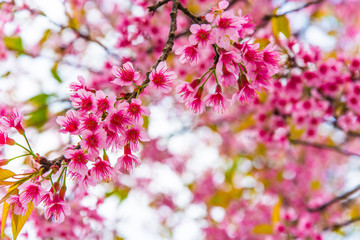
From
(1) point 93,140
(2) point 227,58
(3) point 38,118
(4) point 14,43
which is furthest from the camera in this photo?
(4) point 14,43

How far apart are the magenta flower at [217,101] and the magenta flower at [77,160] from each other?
1.97 feet

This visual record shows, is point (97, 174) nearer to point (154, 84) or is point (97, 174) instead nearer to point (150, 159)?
point (154, 84)

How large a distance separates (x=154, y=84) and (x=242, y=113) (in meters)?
3.62

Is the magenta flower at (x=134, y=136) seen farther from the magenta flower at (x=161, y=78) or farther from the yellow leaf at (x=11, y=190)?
the yellow leaf at (x=11, y=190)

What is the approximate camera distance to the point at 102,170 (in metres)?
1.36

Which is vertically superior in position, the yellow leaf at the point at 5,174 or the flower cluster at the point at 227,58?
the flower cluster at the point at 227,58

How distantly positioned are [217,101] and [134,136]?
1.43ft

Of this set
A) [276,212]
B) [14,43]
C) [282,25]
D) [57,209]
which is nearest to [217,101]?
[57,209]

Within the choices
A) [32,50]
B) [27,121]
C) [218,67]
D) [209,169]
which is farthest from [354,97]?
[209,169]

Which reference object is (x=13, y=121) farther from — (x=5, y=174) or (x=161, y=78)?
(x=161, y=78)

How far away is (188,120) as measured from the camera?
15.9 ft

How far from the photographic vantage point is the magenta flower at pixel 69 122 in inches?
50.2

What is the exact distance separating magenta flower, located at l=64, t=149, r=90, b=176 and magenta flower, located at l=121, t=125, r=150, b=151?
163 mm

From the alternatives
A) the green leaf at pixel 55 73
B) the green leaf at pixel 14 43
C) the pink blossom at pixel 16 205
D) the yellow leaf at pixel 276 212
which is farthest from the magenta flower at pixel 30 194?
the yellow leaf at pixel 276 212
